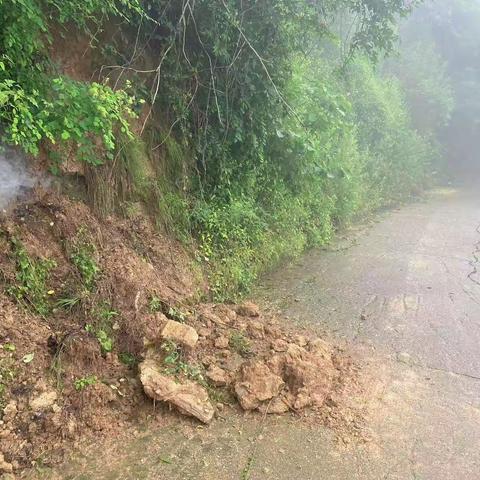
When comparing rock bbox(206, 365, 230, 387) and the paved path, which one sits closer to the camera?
the paved path

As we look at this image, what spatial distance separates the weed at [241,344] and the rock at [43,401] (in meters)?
1.60

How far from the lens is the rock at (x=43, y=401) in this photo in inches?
119

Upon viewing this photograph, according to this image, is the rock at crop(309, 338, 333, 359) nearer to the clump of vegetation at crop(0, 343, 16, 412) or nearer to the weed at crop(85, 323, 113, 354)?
the weed at crop(85, 323, 113, 354)

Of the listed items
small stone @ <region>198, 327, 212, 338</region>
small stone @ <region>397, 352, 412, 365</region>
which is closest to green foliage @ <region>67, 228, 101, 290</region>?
small stone @ <region>198, 327, 212, 338</region>

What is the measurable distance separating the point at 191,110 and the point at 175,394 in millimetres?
3390

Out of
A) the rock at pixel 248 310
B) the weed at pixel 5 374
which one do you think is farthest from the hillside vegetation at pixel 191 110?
the weed at pixel 5 374

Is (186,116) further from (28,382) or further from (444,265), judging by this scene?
(444,265)

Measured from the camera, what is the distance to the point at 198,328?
4312 millimetres

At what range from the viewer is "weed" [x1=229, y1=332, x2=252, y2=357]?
13.8 feet

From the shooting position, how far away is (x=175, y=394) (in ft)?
11.3

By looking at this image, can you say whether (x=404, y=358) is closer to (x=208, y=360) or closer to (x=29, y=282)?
(x=208, y=360)

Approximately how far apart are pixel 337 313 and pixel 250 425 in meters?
2.30

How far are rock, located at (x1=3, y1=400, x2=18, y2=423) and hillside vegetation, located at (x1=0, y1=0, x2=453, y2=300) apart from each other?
5.44 feet

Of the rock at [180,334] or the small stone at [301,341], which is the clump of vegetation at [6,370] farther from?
the small stone at [301,341]
